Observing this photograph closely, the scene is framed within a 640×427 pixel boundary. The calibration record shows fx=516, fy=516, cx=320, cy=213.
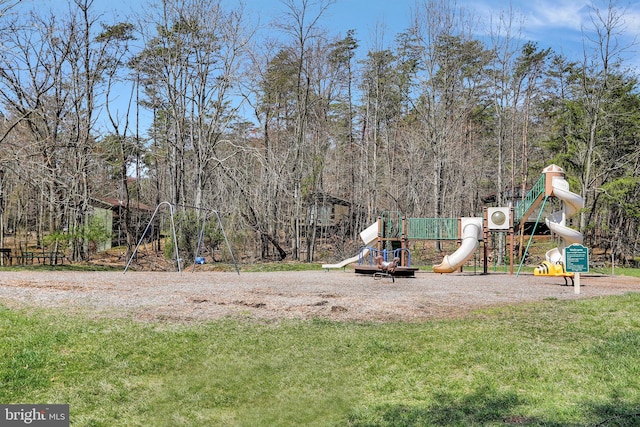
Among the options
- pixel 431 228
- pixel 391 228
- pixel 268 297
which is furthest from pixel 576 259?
pixel 391 228

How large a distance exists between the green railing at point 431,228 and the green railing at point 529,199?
2.30 metres

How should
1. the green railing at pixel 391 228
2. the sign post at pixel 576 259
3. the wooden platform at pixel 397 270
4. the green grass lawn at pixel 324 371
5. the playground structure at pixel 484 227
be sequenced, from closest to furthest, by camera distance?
the green grass lawn at pixel 324 371 < the sign post at pixel 576 259 < the wooden platform at pixel 397 270 < the playground structure at pixel 484 227 < the green railing at pixel 391 228

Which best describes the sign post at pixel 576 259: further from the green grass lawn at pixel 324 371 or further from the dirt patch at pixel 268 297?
the green grass lawn at pixel 324 371

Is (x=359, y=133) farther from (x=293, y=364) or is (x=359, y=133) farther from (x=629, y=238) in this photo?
(x=293, y=364)

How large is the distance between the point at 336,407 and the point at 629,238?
89.8 ft

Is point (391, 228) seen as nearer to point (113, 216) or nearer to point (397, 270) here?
point (397, 270)

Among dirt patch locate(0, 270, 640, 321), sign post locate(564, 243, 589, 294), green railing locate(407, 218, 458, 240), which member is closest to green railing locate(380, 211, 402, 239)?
green railing locate(407, 218, 458, 240)

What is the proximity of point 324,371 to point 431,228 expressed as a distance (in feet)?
46.9

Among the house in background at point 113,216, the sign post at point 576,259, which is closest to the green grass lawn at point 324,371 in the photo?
the sign post at point 576,259

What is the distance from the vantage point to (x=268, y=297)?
9852 millimetres

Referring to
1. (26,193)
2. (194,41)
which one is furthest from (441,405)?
(26,193)

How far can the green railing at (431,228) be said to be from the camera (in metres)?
Result: 18.9

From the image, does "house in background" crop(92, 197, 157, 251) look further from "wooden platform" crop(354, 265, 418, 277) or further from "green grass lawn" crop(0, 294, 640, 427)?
"green grass lawn" crop(0, 294, 640, 427)

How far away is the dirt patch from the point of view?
322 inches
